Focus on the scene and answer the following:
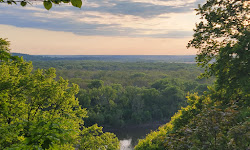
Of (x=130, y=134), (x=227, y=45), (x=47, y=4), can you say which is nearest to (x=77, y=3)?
(x=47, y=4)

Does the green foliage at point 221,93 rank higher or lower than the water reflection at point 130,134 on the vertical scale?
higher

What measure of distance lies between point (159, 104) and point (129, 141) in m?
25.6

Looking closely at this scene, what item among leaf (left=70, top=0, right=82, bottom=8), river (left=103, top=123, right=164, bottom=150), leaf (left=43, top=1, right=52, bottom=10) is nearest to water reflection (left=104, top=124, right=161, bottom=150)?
river (left=103, top=123, right=164, bottom=150)

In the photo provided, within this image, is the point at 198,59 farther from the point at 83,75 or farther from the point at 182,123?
the point at 83,75

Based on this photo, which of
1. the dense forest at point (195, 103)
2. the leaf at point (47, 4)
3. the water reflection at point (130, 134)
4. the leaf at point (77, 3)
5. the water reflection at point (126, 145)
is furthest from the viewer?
the water reflection at point (130, 134)

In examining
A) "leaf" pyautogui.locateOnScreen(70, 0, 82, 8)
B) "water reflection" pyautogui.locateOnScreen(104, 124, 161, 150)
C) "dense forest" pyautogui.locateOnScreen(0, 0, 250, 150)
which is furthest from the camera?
"water reflection" pyautogui.locateOnScreen(104, 124, 161, 150)

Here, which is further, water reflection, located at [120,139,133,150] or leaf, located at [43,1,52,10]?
water reflection, located at [120,139,133,150]

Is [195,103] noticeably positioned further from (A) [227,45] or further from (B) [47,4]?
(B) [47,4]

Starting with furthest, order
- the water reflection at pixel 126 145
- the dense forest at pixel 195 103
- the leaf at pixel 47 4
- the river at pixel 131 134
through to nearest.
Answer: the river at pixel 131 134 → the water reflection at pixel 126 145 → the dense forest at pixel 195 103 → the leaf at pixel 47 4

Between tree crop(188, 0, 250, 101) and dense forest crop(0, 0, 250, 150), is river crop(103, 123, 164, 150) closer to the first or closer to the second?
dense forest crop(0, 0, 250, 150)

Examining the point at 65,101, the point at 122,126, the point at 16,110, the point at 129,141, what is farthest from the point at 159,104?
the point at 16,110

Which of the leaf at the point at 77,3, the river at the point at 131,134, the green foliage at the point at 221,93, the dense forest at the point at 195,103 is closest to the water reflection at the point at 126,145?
the river at the point at 131,134

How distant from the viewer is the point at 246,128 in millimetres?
8617

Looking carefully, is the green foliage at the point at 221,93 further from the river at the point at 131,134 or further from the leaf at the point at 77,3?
the river at the point at 131,134
